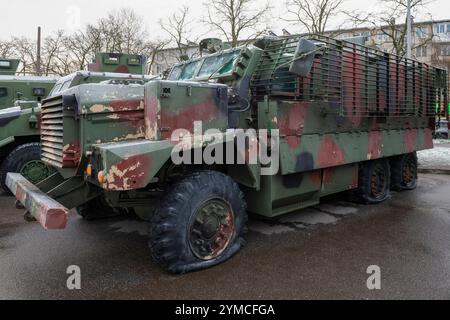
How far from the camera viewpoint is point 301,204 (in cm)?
514

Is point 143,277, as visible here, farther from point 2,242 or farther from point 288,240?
point 2,242

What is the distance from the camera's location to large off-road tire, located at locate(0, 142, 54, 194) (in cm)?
707

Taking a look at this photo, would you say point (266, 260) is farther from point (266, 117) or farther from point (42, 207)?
point (42, 207)

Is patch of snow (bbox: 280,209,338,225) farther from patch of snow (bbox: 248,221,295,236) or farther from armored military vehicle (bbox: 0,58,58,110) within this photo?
armored military vehicle (bbox: 0,58,58,110)

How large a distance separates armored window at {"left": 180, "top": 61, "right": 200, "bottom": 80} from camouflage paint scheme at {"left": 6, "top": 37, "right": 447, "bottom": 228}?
0.06 ft

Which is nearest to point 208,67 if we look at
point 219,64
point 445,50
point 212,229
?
point 219,64

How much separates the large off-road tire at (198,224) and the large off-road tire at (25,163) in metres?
4.17

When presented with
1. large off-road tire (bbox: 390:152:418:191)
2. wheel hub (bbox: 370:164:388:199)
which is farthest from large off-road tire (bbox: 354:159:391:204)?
large off-road tire (bbox: 390:152:418:191)

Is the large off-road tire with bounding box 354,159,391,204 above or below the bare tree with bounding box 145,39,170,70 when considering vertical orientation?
below

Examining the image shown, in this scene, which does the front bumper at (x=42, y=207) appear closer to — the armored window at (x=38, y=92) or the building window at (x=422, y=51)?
the armored window at (x=38, y=92)

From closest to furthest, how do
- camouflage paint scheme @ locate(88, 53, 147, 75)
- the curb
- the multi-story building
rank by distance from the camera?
camouflage paint scheme @ locate(88, 53, 147, 75) → the curb → the multi-story building

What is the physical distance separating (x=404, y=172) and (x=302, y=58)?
14.6 ft
